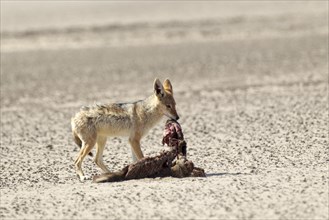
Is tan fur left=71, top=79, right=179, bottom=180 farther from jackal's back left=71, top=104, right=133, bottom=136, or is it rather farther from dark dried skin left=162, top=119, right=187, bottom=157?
dark dried skin left=162, top=119, right=187, bottom=157

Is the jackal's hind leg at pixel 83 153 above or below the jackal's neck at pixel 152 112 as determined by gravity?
below

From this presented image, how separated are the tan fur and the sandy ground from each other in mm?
598

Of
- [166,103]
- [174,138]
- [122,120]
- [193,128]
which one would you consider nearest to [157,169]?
[174,138]

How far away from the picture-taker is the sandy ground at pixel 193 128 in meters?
9.62

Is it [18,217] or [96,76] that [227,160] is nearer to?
[18,217]

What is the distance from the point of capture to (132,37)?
3594 cm

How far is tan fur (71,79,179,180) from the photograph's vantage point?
11.2 meters

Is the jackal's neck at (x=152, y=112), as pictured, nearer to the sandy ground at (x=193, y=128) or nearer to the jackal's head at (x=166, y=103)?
the jackal's head at (x=166, y=103)

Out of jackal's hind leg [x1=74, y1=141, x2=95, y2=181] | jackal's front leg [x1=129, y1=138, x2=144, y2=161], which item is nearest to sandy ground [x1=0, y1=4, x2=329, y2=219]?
jackal's hind leg [x1=74, y1=141, x2=95, y2=181]

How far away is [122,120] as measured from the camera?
37.0ft

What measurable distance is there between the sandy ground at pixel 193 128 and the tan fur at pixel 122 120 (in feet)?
1.96

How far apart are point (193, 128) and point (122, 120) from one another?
209 inches

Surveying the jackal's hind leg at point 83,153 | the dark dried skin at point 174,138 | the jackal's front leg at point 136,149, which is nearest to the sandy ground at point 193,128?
the jackal's hind leg at point 83,153

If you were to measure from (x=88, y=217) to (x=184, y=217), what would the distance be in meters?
0.97
